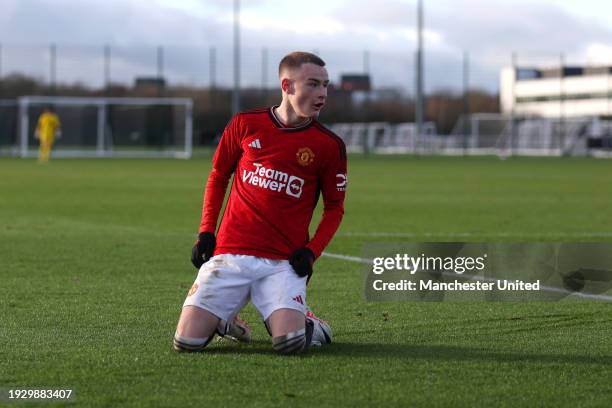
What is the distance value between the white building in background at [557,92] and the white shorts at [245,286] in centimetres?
6752

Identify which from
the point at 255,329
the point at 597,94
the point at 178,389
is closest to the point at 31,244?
the point at 255,329

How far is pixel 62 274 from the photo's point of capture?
9336mm

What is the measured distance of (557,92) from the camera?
7844cm

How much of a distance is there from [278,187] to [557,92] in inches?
2930

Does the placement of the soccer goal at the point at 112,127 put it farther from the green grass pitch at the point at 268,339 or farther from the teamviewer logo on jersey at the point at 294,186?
the teamviewer logo on jersey at the point at 294,186

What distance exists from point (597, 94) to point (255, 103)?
28.0 m

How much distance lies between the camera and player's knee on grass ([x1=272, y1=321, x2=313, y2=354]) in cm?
588

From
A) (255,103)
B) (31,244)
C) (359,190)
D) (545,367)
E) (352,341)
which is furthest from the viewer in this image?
(255,103)

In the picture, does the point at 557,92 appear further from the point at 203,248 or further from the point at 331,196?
the point at 203,248

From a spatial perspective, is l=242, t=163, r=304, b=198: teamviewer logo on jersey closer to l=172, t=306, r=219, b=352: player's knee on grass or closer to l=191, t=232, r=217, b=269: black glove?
l=191, t=232, r=217, b=269: black glove

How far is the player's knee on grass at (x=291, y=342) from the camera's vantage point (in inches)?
231

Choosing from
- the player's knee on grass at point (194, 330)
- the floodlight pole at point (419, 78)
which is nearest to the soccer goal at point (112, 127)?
the floodlight pole at point (419, 78)

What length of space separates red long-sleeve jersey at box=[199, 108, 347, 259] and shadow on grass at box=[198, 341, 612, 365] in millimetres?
533

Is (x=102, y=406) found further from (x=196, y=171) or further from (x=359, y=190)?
(x=196, y=171)
